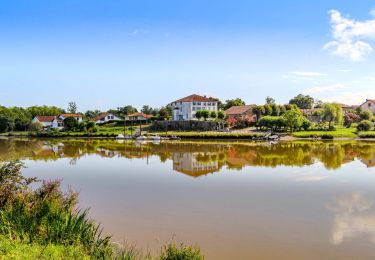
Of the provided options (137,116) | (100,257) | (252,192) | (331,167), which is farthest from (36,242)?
(137,116)

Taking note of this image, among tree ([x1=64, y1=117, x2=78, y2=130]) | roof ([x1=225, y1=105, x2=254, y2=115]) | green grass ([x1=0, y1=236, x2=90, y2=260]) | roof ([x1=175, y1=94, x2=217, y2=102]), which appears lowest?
green grass ([x1=0, y1=236, x2=90, y2=260])

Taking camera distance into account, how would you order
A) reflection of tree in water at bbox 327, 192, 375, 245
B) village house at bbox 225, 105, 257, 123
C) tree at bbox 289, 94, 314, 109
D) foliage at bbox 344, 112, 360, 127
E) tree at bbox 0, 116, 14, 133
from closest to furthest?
reflection of tree in water at bbox 327, 192, 375, 245 → foliage at bbox 344, 112, 360, 127 → village house at bbox 225, 105, 257, 123 → tree at bbox 0, 116, 14, 133 → tree at bbox 289, 94, 314, 109

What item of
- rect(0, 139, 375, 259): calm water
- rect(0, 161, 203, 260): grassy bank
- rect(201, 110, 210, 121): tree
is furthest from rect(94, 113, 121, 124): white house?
rect(0, 161, 203, 260): grassy bank

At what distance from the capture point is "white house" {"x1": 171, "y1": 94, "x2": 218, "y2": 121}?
269 ft

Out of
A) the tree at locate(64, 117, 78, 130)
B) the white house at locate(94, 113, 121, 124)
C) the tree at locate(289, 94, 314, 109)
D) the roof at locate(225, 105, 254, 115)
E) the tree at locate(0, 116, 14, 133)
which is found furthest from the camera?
the tree at locate(289, 94, 314, 109)

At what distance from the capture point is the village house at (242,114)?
7824 centimetres

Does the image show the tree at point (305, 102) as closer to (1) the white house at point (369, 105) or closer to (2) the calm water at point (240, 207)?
(1) the white house at point (369, 105)

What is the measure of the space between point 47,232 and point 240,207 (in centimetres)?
801

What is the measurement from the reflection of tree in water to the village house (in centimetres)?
6184

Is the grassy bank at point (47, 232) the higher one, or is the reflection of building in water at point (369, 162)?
the grassy bank at point (47, 232)

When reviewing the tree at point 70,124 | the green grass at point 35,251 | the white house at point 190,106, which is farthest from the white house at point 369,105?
the green grass at point 35,251

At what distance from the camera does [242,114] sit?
273 feet

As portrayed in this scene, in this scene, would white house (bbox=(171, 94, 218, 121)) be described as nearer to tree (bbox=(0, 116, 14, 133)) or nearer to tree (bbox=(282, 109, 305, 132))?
tree (bbox=(282, 109, 305, 132))

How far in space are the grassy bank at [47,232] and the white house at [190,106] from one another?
235 ft
